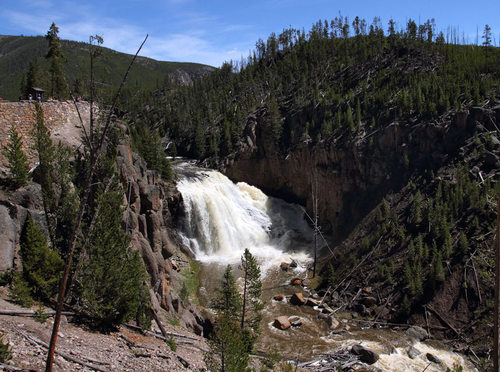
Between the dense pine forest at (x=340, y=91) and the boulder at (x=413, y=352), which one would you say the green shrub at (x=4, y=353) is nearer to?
the boulder at (x=413, y=352)

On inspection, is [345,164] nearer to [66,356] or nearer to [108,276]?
[108,276]

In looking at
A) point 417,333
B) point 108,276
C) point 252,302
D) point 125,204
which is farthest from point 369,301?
point 108,276

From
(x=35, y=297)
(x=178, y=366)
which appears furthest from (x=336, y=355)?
(x=35, y=297)

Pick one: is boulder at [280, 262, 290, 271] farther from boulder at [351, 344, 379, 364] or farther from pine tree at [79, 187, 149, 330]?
pine tree at [79, 187, 149, 330]

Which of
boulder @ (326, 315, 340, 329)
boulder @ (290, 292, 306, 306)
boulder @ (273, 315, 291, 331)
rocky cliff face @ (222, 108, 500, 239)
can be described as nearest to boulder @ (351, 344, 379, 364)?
boulder @ (326, 315, 340, 329)

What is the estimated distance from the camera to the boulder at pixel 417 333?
83.3ft

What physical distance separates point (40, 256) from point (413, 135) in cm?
4007

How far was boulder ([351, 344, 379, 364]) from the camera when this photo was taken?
22203mm

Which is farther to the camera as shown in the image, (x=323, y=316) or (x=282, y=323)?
(x=323, y=316)

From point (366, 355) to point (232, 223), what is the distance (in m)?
23.6

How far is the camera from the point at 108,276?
16.4 metres

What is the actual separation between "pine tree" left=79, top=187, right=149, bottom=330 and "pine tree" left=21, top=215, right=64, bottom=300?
112cm

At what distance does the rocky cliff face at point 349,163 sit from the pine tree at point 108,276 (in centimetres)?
3123

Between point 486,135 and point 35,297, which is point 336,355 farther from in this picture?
point 486,135
